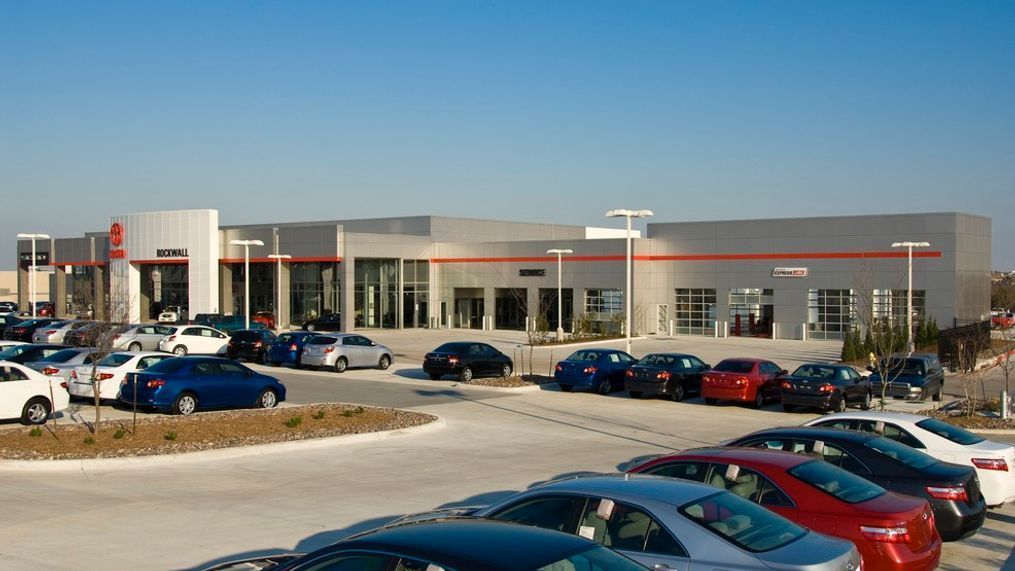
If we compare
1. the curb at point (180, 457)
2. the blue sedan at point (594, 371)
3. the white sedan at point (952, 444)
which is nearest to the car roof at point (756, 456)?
the white sedan at point (952, 444)

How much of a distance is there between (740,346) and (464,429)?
1278 inches

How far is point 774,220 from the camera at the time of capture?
56.5 m

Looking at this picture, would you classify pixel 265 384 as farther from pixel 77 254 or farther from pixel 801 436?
pixel 77 254

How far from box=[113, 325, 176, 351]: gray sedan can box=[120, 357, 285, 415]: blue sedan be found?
52.9 ft

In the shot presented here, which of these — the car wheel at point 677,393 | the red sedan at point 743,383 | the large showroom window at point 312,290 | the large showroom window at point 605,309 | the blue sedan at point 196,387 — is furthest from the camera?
the large showroom window at point 312,290

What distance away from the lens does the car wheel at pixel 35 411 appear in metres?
20.9

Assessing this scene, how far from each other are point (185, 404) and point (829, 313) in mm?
41480

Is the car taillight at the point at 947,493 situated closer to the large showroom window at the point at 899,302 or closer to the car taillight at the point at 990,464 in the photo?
the car taillight at the point at 990,464

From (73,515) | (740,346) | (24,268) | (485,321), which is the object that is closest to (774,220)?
(740,346)

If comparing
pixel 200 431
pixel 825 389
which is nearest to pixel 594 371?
pixel 825 389

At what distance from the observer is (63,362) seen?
2731 cm

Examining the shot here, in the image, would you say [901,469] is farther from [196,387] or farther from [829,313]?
[829,313]

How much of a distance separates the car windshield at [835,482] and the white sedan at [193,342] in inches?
1284

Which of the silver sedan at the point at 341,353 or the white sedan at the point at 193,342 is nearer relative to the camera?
the silver sedan at the point at 341,353
